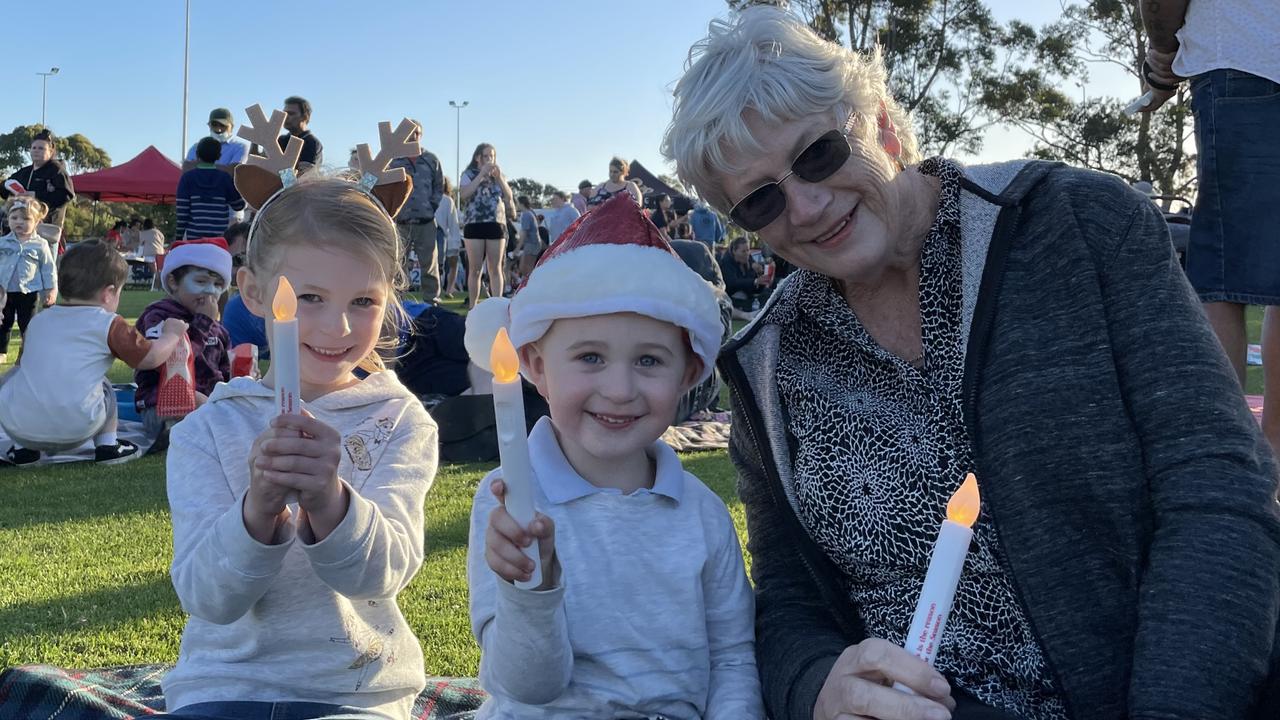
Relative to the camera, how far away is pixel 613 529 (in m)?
2.01

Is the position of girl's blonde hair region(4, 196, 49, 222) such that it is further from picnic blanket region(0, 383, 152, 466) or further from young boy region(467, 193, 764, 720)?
young boy region(467, 193, 764, 720)

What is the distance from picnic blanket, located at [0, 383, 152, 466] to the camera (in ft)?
21.9

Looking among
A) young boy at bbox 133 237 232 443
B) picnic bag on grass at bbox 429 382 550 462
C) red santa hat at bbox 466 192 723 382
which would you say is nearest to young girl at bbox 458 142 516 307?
young boy at bbox 133 237 232 443

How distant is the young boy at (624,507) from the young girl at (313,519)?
32 cm

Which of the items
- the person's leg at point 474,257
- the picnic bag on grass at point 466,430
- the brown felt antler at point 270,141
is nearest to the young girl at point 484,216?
the person's leg at point 474,257

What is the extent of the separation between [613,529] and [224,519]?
686mm

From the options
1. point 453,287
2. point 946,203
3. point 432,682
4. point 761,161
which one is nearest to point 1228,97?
point 946,203

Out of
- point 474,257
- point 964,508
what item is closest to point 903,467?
point 964,508

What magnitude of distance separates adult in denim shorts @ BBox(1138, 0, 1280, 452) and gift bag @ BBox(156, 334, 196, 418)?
574 centimetres

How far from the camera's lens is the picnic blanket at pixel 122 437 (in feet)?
21.9

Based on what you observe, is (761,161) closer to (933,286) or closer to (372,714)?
(933,286)

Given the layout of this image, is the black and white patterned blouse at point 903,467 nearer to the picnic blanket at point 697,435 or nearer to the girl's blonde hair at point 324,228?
the girl's blonde hair at point 324,228

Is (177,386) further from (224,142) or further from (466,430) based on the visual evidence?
(224,142)

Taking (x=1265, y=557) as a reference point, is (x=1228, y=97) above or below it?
above
